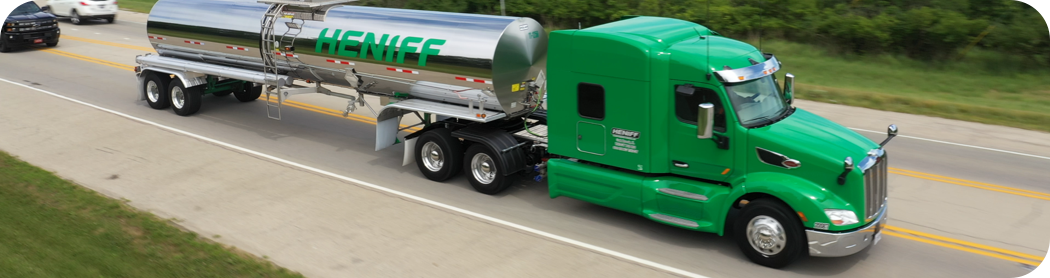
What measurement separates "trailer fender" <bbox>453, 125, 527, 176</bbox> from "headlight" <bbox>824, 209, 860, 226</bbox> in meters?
4.70

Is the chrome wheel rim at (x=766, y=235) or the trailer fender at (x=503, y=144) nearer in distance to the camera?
the chrome wheel rim at (x=766, y=235)

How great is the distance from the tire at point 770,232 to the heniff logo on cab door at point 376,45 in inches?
209

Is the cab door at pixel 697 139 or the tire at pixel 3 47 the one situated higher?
the cab door at pixel 697 139

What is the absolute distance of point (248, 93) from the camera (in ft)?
61.5

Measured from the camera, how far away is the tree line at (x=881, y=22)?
2302 centimetres

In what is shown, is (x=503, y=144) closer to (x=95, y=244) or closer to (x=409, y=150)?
(x=409, y=150)

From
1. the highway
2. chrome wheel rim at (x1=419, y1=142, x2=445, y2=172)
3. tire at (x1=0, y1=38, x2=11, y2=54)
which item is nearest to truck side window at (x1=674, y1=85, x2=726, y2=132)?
the highway

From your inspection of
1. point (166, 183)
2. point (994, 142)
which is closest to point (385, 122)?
point (166, 183)

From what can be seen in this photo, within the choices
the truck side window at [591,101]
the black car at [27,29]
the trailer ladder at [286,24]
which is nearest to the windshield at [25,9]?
the black car at [27,29]

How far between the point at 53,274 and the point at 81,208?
277 cm

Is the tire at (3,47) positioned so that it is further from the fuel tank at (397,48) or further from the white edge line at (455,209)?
the fuel tank at (397,48)

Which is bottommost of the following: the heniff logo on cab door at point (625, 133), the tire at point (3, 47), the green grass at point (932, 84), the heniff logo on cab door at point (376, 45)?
the green grass at point (932, 84)

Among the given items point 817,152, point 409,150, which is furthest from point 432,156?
point 817,152

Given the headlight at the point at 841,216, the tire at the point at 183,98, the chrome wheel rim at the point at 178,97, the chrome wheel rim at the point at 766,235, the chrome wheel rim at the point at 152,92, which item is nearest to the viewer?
the headlight at the point at 841,216
